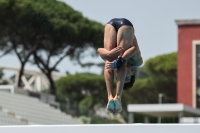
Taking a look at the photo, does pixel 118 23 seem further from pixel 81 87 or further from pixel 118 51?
pixel 81 87

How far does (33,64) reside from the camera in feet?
138

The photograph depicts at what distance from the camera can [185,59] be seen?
3966cm

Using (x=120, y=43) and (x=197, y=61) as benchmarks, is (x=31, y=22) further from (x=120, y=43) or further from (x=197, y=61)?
(x=120, y=43)

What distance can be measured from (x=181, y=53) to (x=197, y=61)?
123 cm

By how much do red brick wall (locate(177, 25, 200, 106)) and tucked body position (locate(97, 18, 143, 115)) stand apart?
33191 mm

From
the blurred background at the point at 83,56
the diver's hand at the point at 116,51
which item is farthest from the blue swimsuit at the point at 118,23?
the blurred background at the point at 83,56

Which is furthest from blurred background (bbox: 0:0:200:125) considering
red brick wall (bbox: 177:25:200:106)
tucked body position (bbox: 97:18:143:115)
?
tucked body position (bbox: 97:18:143:115)

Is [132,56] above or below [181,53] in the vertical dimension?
below

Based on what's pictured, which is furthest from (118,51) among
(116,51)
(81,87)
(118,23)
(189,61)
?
(81,87)

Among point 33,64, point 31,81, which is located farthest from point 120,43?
point 31,81

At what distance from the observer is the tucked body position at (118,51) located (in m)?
4.88

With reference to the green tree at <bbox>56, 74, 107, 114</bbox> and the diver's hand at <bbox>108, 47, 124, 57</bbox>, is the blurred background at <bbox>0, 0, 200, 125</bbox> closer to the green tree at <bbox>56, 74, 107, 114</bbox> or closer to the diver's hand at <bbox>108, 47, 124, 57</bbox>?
the green tree at <bbox>56, 74, 107, 114</bbox>

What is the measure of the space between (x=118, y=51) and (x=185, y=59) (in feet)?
115

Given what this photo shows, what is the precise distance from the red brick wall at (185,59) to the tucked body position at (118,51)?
109 ft
